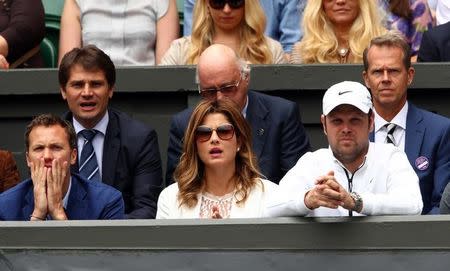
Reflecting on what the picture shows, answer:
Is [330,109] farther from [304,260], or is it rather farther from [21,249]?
[21,249]

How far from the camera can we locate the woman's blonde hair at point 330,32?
9484 millimetres

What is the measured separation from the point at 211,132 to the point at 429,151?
1.29 metres

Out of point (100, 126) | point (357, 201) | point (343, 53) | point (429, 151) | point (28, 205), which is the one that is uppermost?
point (343, 53)

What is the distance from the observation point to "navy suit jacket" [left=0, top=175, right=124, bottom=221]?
8188 mm

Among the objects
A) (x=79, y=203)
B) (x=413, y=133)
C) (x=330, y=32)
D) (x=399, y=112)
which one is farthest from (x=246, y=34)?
(x=79, y=203)

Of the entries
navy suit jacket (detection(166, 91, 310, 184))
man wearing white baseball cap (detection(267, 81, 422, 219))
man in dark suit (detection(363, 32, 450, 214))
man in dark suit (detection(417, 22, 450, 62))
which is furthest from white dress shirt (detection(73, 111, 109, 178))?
man in dark suit (detection(417, 22, 450, 62))

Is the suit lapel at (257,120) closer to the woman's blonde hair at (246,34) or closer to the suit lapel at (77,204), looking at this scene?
the woman's blonde hair at (246,34)

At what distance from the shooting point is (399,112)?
8.77 meters

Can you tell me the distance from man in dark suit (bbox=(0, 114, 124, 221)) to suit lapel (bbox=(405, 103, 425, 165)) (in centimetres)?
166

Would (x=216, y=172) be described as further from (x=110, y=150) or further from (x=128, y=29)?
(x=128, y=29)

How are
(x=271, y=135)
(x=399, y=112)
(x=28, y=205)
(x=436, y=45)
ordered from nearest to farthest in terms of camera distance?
1. (x=28, y=205)
2. (x=399, y=112)
3. (x=271, y=135)
4. (x=436, y=45)

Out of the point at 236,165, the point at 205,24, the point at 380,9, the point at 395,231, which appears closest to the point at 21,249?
the point at 236,165

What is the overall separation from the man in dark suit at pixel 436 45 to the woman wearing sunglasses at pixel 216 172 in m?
1.92

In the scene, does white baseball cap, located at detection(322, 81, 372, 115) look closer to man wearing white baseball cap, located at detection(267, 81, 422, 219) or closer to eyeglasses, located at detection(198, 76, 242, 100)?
man wearing white baseball cap, located at detection(267, 81, 422, 219)
